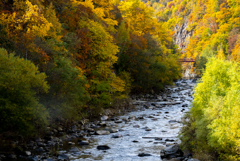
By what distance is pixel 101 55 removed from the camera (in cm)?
3256

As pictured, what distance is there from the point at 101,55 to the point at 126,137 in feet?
47.1

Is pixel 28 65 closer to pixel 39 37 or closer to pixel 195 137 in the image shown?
pixel 39 37

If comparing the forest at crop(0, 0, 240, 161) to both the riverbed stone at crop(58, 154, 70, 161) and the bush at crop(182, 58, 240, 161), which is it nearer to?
the bush at crop(182, 58, 240, 161)

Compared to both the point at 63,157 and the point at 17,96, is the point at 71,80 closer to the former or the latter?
the point at 17,96

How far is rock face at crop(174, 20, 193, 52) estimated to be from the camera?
156075 mm

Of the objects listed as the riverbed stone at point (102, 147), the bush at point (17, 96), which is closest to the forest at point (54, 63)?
the bush at point (17, 96)

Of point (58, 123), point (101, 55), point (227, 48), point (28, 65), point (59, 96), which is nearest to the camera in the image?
point (28, 65)

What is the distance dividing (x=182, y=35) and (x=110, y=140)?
155m

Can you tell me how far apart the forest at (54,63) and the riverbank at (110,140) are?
1.40m

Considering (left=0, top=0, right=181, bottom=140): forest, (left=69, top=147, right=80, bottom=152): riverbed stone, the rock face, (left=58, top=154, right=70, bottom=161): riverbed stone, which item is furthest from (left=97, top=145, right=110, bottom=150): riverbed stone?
the rock face

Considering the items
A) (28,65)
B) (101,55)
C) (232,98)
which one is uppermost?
(101,55)

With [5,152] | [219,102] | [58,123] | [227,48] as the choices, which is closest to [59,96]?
[58,123]

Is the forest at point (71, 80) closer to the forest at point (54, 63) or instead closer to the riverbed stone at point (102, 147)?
the forest at point (54, 63)

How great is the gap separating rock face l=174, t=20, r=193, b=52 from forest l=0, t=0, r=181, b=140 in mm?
116906
